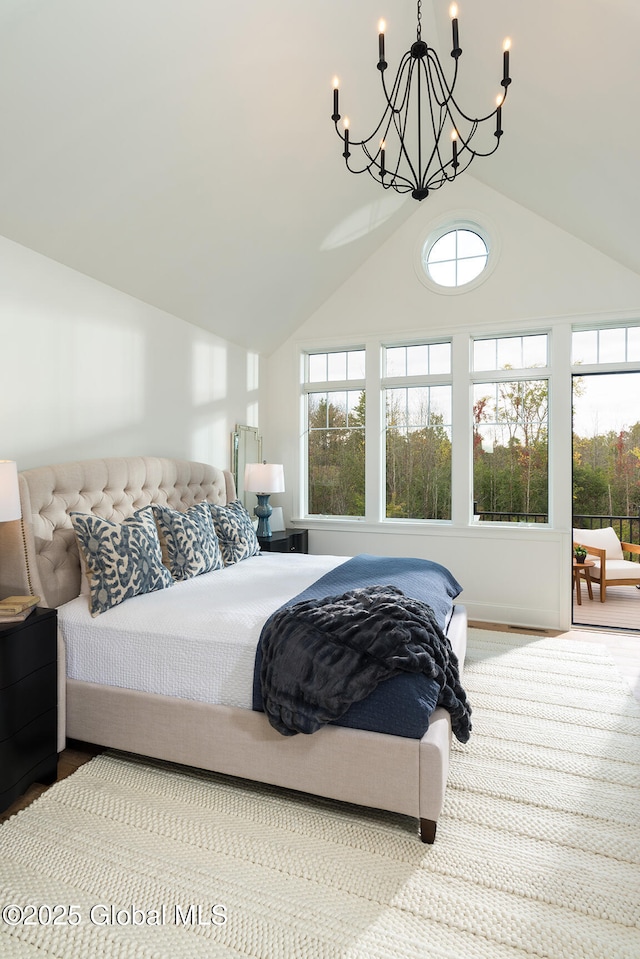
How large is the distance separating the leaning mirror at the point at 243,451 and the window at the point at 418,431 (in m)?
1.21

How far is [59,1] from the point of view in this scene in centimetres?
191

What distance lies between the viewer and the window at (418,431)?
15.5 feet

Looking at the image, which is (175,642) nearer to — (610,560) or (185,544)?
(185,544)

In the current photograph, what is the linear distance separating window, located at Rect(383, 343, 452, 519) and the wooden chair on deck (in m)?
1.44

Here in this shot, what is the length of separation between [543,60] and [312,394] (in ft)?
10.1

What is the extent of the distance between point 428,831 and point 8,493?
1.98 m

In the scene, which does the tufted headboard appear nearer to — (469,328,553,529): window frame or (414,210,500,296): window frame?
(469,328,553,529): window frame

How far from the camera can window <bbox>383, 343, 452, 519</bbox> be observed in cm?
473

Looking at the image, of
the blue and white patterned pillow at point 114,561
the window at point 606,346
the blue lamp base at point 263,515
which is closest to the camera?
the blue and white patterned pillow at point 114,561

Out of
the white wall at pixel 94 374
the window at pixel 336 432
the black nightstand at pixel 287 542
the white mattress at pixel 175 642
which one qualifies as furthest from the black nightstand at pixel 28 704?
the window at pixel 336 432

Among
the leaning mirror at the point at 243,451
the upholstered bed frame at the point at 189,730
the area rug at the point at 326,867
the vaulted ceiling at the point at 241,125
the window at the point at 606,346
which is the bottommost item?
the area rug at the point at 326,867

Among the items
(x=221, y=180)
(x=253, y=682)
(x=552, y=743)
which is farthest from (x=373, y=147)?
(x=552, y=743)

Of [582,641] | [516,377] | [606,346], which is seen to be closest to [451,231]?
[516,377]

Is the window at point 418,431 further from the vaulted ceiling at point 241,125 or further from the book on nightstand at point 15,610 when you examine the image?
the book on nightstand at point 15,610
